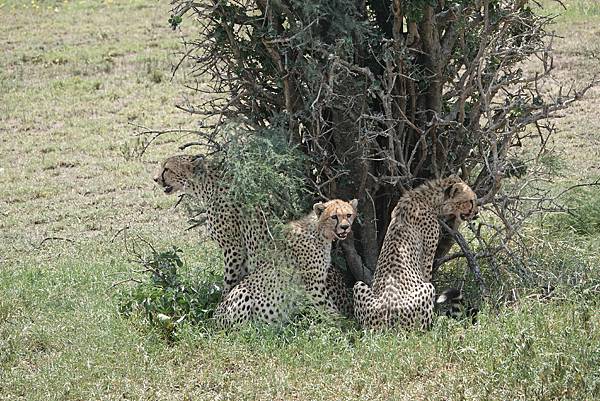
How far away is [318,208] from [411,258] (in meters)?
0.57

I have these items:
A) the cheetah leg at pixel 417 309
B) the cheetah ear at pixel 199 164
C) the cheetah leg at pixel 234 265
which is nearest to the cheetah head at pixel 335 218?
the cheetah leg at pixel 417 309

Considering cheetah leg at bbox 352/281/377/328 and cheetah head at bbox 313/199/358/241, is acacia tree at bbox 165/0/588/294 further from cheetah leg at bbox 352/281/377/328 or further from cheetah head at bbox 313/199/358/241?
cheetah leg at bbox 352/281/377/328

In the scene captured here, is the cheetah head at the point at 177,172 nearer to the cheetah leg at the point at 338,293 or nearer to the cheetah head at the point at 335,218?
the cheetah head at the point at 335,218

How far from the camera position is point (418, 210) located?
18.6 ft

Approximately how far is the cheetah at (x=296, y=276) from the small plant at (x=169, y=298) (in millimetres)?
202

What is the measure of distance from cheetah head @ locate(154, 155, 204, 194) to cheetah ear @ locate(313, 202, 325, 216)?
85 cm

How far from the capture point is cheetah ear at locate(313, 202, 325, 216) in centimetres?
549

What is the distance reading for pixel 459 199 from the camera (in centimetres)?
571

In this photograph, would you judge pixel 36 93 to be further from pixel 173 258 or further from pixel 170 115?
pixel 173 258

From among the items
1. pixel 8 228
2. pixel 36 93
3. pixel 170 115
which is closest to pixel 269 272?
pixel 8 228

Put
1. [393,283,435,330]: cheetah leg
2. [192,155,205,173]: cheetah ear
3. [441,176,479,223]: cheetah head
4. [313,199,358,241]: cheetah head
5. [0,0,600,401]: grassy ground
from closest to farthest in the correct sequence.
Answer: [0,0,600,401]: grassy ground, [393,283,435,330]: cheetah leg, [313,199,358,241]: cheetah head, [441,176,479,223]: cheetah head, [192,155,205,173]: cheetah ear

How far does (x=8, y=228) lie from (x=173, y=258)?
2898mm

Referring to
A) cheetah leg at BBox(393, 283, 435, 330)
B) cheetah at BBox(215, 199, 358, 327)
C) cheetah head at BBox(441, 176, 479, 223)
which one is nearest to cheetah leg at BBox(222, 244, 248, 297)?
cheetah at BBox(215, 199, 358, 327)

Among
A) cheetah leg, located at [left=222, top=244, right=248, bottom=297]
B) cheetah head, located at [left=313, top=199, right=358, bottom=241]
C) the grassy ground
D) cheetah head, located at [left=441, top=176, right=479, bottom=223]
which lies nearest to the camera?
the grassy ground
